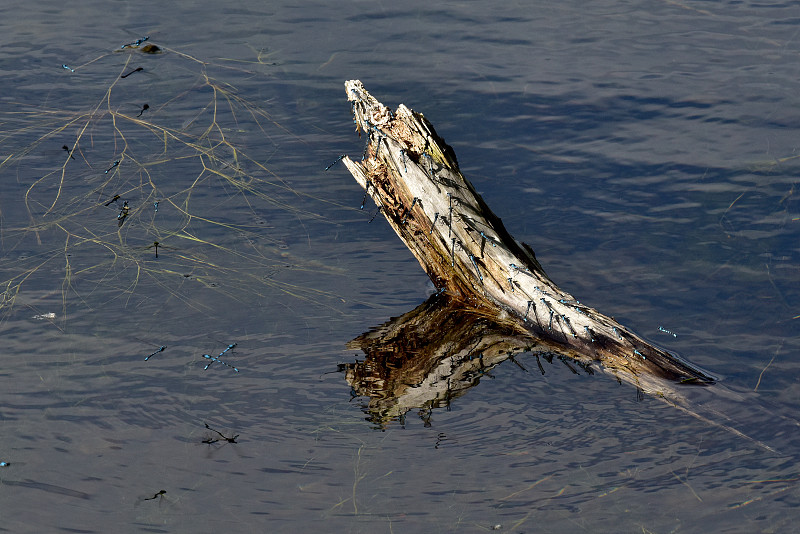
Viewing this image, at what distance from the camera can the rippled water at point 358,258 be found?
4578 mm

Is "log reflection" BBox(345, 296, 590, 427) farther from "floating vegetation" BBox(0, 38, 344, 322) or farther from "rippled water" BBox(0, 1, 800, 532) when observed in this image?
"floating vegetation" BBox(0, 38, 344, 322)

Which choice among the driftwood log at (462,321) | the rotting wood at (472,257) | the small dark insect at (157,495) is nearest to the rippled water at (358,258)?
the small dark insect at (157,495)

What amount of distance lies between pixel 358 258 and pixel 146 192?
2.14m

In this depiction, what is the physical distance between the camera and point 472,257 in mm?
5609

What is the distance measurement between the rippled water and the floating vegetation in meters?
0.03

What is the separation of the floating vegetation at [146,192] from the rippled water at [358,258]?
0.10 ft

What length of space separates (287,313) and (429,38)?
5329mm

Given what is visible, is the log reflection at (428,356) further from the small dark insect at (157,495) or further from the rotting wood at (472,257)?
the small dark insect at (157,495)

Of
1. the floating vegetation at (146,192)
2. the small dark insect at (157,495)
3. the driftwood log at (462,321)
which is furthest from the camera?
the floating vegetation at (146,192)

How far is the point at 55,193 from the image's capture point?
23.8 feet

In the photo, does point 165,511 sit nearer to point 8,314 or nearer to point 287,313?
point 287,313

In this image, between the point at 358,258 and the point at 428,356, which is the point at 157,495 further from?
the point at 358,258

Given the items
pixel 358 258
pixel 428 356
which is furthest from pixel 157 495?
pixel 358 258

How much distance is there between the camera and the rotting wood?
514cm
